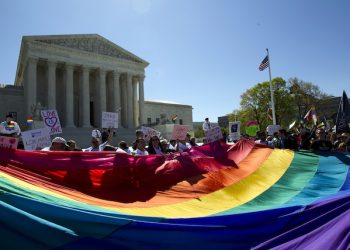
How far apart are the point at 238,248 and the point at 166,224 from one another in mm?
834

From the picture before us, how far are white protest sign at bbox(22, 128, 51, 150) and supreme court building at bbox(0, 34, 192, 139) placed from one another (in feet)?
102

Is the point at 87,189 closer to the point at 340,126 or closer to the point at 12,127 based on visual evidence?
the point at 12,127

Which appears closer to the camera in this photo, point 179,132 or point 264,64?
point 179,132

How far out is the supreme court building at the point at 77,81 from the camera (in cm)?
4253

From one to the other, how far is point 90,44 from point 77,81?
5947 millimetres

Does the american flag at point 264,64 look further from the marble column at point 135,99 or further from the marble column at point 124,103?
the marble column at point 135,99

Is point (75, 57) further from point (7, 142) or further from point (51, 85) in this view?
point (7, 142)

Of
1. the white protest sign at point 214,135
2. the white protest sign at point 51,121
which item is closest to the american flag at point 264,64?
the white protest sign at point 51,121

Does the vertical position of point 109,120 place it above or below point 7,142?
above

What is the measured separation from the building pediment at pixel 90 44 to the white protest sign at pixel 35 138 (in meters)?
36.1

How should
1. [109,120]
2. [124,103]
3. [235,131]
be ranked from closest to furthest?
[109,120] < [235,131] < [124,103]

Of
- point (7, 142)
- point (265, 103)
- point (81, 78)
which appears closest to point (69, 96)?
A: point (81, 78)

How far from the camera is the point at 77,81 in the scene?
163 ft

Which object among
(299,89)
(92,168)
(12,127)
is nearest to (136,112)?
(299,89)
